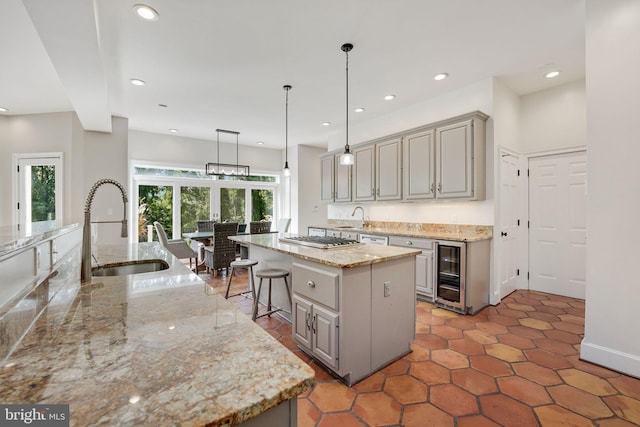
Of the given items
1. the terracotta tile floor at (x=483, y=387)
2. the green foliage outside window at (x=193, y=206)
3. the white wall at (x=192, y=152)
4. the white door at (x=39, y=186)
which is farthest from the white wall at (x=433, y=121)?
the white door at (x=39, y=186)

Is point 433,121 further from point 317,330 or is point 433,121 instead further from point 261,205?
point 261,205

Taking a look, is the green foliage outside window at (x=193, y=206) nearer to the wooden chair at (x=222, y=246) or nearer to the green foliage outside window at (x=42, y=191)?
the wooden chair at (x=222, y=246)

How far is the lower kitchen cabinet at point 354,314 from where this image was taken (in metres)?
1.90

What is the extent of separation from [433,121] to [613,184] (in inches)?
94.5

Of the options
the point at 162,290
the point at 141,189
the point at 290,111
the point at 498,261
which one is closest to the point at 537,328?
the point at 498,261

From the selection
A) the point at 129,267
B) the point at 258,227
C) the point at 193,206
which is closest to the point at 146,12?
the point at 129,267

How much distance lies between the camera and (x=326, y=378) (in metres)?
2.05

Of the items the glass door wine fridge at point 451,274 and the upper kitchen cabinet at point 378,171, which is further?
the upper kitchen cabinet at point 378,171

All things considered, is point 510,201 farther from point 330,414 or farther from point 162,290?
point 162,290

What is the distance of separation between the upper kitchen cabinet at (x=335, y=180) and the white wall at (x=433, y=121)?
0.41 m

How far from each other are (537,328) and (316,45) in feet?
12.0

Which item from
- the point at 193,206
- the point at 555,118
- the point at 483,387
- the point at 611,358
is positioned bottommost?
the point at 483,387

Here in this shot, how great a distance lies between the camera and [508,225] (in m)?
3.76

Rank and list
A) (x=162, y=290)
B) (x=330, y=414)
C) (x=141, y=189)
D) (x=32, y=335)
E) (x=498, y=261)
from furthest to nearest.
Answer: (x=141, y=189)
(x=498, y=261)
(x=330, y=414)
(x=162, y=290)
(x=32, y=335)
